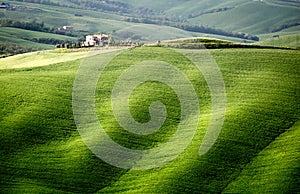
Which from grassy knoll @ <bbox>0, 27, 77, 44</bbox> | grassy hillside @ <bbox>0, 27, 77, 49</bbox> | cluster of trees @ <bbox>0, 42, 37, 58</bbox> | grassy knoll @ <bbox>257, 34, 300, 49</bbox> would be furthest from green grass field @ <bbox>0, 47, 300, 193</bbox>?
grassy knoll @ <bbox>0, 27, 77, 44</bbox>

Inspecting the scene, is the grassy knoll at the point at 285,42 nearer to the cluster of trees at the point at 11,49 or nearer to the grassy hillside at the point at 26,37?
the cluster of trees at the point at 11,49

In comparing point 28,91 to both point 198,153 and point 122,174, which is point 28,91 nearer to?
point 122,174

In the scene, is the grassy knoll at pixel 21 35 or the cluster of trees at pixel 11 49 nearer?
the cluster of trees at pixel 11 49

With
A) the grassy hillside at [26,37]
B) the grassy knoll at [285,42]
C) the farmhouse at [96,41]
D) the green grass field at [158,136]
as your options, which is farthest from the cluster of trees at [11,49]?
the grassy knoll at [285,42]

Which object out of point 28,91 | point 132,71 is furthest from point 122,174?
point 132,71

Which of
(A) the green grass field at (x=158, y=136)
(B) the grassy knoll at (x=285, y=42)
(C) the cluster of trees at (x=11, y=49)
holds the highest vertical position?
(B) the grassy knoll at (x=285, y=42)

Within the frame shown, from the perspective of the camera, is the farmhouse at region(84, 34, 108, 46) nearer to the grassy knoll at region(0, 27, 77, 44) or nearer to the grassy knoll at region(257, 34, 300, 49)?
the grassy knoll at region(0, 27, 77, 44)

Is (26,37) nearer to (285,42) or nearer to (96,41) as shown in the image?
(96,41)

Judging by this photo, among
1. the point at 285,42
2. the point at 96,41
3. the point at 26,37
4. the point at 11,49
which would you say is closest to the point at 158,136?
the point at 96,41
